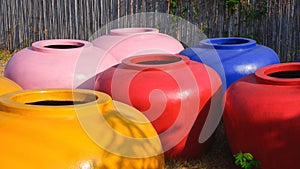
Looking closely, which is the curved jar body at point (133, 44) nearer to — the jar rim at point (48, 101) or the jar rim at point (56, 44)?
the jar rim at point (56, 44)

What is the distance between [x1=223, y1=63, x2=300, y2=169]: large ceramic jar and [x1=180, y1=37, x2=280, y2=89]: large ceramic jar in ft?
3.04

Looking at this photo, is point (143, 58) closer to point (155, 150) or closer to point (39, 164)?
point (155, 150)

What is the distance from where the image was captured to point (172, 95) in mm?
4559

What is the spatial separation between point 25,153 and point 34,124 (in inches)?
8.8

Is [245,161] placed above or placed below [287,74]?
below

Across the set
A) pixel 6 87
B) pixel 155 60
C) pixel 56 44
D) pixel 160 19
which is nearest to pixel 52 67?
pixel 56 44

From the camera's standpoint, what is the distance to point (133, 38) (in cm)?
626

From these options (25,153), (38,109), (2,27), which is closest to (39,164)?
(25,153)

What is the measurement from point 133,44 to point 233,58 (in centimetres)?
132

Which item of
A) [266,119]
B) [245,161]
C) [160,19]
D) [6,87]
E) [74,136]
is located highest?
[160,19]

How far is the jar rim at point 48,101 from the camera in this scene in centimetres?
324

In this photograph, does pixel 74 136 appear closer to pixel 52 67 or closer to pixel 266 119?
pixel 266 119

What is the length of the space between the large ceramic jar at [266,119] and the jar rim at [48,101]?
1339 mm

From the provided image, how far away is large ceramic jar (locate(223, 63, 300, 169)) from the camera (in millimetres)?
4016
